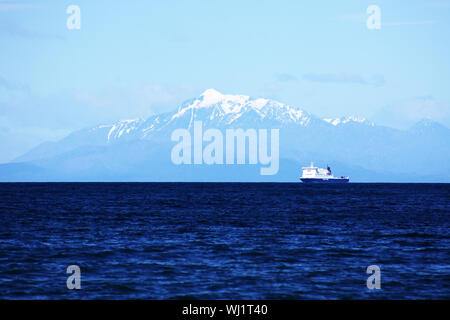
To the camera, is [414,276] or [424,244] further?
[424,244]

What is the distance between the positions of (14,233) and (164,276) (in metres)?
26.0

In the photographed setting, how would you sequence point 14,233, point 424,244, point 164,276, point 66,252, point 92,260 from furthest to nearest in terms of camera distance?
point 14,233
point 424,244
point 66,252
point 92,260
point 164,276

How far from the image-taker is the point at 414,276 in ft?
111

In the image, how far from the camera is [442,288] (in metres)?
30.9

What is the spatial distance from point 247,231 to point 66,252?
1979cm

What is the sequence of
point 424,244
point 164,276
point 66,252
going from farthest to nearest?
1. point 424,244
2. point 66,252
3. point 164,276
